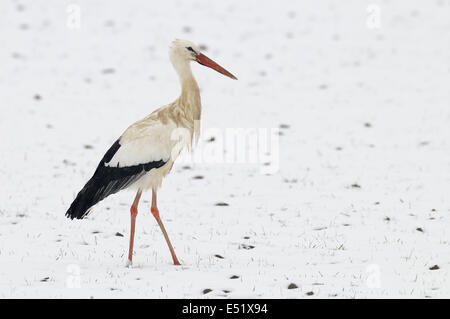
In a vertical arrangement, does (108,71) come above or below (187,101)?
above

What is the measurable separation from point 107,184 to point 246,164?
5559 millimetres

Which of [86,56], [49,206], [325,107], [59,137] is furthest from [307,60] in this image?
[49,206]

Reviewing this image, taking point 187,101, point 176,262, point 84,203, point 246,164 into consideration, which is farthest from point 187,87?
point 246,164

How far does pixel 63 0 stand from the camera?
2264 centimetres

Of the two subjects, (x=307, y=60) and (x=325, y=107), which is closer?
(x=325, y=107)

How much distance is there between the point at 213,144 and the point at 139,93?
4096mm

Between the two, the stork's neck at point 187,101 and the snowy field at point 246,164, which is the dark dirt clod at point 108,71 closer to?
the snowy field at point 246,164

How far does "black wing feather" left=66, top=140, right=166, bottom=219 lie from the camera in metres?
7.68

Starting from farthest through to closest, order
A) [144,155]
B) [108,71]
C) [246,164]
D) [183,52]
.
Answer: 1. [108,71]
2. [246,164]
3. [183,52]
4. [144,155]

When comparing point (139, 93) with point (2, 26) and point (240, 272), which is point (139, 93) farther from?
point (240, 272)

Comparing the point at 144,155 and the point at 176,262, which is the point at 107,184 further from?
the point at 176,262

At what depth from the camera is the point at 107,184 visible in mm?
7734

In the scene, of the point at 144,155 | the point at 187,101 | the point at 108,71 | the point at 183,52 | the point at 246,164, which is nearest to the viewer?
the point at 144,155

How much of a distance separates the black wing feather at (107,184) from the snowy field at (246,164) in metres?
0.64
